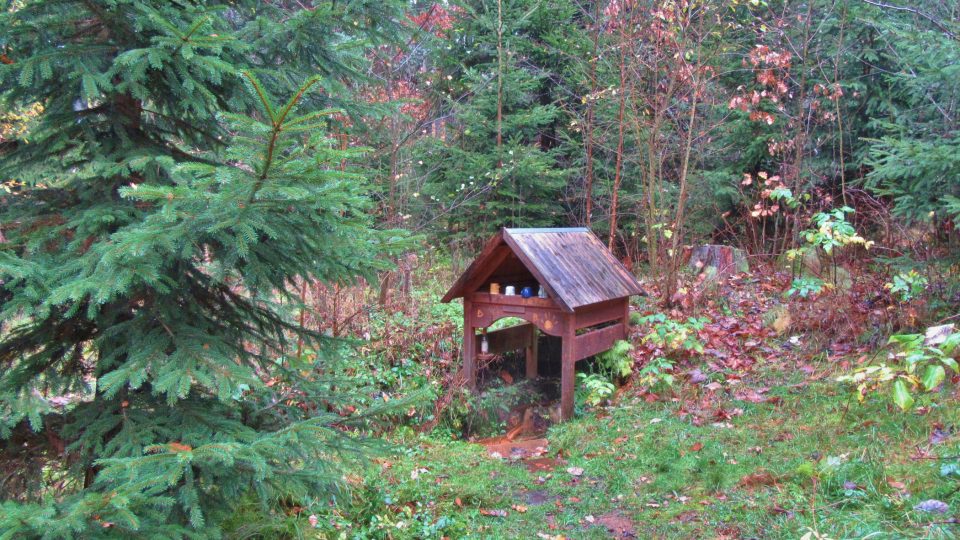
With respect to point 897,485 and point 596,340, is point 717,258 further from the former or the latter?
point 897,485

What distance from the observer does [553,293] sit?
5.60 metres

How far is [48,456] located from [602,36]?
30.9 ft

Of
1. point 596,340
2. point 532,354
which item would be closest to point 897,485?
point 596,340

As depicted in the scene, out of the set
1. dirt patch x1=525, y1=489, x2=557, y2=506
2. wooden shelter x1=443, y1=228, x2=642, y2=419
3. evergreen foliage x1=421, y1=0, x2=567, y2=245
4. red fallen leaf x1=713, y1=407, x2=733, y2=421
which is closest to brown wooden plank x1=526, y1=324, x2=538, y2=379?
wooden shelter x1=443, y1=228, x2=642, y2=419

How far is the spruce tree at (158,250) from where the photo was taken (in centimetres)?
219

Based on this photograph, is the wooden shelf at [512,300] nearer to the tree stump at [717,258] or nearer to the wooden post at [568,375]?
the wooden post at [568,375]

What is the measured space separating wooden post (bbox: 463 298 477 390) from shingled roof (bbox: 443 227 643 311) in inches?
9.4

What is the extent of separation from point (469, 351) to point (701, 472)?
2.84 metres

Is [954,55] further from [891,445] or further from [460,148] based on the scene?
[460,148]

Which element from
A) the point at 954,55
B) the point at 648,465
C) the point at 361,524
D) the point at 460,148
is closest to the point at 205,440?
the point at 361,524

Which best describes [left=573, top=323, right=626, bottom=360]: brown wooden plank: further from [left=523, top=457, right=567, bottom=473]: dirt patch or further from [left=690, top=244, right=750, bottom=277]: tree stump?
[left=690, top=244, right=750, bottom=277]: tree stump

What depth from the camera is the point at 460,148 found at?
11117 millimetres

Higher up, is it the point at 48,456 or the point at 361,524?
the point at 48,456

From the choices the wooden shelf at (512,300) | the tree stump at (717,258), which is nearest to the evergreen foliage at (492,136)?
the tree stump at (717,258)
